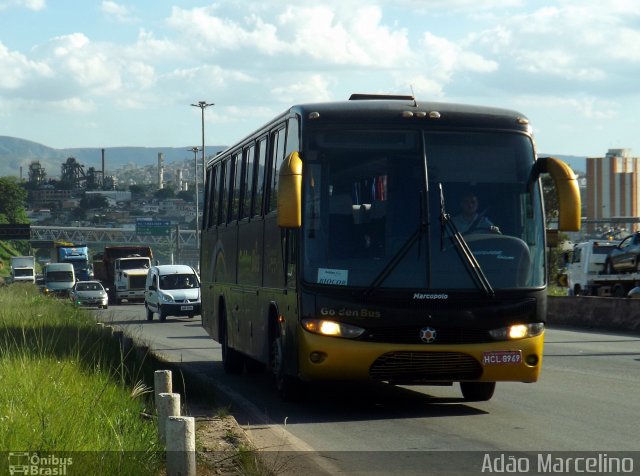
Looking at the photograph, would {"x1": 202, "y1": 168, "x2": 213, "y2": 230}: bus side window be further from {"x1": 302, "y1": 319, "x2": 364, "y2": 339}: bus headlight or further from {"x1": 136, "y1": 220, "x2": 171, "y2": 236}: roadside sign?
{"x1": 136, "y1": 220, "x2": 171, "y2": 236}: roadside sign

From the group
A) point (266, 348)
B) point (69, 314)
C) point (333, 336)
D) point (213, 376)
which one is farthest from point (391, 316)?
point (69, 314)

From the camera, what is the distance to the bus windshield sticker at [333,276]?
1202 cm

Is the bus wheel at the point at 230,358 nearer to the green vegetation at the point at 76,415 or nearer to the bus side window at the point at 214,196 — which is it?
the bus side window at the point at 214,196

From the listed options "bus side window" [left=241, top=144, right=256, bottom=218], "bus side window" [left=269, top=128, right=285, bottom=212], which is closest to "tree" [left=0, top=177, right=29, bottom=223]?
"bus side window" [left=241, top=144, right=256, bottom=218]

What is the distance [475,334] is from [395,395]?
284 centimetres

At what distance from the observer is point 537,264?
40.1 feet

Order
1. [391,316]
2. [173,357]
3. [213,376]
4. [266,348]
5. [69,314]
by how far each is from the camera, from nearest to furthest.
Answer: [391,316] → [266,348] → [213,376] → [173,357] → [69,314]

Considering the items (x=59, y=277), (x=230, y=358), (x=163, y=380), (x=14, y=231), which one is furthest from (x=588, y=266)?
(x=14, y=231)

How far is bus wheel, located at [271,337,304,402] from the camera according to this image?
13242 mm

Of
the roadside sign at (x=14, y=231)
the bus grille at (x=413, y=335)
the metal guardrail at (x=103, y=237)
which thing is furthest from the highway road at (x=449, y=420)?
the metal guardrail at (x=103, y=237)

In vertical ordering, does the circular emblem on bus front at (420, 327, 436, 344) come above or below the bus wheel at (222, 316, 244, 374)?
above

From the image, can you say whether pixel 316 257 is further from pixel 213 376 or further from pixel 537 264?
pixel 213 376

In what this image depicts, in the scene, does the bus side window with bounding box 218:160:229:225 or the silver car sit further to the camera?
the silver car

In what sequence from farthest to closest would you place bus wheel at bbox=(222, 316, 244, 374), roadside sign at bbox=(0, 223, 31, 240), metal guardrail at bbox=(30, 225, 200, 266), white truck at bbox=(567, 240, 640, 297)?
metal guardrail at bbox=(30, 225, 200, 266) < roadside sign at bbox=(0, 223, 31, 240) < white truck at bbox=(567, 240, 640, 297) < bus wheel at bbox=(222, 316, 244, 374)
